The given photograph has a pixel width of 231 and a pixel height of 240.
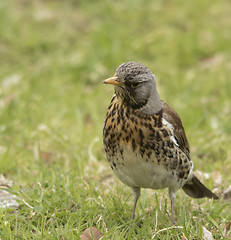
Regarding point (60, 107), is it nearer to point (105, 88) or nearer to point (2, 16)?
point (105, 88)

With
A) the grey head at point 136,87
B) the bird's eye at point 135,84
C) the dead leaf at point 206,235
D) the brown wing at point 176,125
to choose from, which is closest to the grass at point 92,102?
the dead leaf at point 206,235

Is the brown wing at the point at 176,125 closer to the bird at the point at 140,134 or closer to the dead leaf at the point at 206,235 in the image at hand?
the bird at the point at 140,134

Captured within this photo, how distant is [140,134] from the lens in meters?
4.14

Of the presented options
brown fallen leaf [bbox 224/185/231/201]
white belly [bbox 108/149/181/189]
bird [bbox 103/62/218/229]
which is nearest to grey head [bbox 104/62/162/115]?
bird [bbox 103/62/218/229]

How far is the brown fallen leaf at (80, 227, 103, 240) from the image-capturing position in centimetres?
397

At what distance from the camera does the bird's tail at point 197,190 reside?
4852 millimetres

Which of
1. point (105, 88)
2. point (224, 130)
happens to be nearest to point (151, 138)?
point (224, 130)

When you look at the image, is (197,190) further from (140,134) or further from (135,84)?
(135,84)

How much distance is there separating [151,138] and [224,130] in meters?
2.71

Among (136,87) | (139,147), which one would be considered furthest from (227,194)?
(136,87)

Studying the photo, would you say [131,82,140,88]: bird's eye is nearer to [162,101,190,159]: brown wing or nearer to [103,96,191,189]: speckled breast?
[103,96,191,189]: speckled breast

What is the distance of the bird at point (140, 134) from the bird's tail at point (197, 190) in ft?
1.78

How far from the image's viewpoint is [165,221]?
4508 mm

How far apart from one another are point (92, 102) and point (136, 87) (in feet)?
12.0
